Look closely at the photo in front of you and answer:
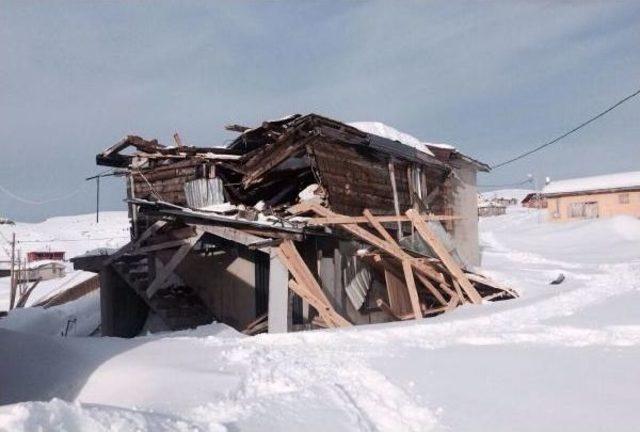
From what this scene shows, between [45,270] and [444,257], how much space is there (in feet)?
109

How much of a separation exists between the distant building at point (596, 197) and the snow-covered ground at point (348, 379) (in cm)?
3385

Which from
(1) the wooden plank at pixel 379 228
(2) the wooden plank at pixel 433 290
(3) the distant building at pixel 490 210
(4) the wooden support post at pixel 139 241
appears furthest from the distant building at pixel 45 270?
(3) the distant building at pixel 490 210

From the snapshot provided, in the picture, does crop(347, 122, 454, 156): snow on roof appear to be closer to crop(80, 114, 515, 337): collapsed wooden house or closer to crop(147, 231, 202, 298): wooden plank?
crop(80, 114, 515, 337): collapsed wooden house

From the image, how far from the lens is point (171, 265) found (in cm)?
1248

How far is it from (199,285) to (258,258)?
1.75 m

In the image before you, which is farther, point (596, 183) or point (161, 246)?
point (596, 183)

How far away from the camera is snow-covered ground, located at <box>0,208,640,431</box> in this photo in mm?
4109

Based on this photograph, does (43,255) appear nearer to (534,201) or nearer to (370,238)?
(370,238)

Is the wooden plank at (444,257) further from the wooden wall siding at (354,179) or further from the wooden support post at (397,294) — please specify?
the wooden support post at (397,294)

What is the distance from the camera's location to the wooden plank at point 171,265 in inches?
481

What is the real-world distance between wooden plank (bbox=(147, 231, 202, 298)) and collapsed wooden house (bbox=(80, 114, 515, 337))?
0.03 metres

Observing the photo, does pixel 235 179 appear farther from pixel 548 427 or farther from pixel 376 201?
pixel 548 427

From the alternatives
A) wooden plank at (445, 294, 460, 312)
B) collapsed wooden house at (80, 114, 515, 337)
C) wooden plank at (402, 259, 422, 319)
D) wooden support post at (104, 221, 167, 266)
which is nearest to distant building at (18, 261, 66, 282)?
collapsed wooden house at (80, 114, 515, 337)

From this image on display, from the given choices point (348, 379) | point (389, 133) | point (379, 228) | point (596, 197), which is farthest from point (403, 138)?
point (596, 197)
